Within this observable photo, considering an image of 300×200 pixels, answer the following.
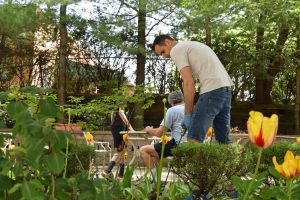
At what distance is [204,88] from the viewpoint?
4191 millimetres

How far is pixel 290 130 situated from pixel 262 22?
5.60 metres

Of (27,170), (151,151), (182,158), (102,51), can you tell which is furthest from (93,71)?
(27,170)

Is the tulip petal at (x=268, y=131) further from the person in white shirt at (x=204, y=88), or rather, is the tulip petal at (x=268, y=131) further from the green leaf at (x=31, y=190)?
the person in white shirt at (x=204, y=88)

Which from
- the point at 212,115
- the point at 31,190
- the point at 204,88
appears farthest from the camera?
the point at 204,88

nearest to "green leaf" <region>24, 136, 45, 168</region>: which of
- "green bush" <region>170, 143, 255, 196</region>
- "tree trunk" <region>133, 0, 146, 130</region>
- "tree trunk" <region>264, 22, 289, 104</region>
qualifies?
"green bush" <region>170, 143, 255, 196</region>

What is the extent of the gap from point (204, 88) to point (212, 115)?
24cm

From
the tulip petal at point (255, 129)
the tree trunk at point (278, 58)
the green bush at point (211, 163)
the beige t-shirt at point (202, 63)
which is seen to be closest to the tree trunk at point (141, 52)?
the tree trunk at point (278, 58)

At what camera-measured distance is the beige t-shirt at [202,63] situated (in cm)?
420

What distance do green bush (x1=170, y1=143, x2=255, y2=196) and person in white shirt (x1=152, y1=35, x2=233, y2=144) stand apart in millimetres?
670

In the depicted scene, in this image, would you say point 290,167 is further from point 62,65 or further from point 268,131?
point 62,65

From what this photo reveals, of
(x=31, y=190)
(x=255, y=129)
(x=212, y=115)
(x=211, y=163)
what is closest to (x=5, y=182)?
(x=31, y=190)

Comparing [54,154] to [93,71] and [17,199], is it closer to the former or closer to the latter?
[17,199]

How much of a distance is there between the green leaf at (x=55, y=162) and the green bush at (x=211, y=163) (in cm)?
179

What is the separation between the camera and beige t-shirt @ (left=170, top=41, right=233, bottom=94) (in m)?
4.20
